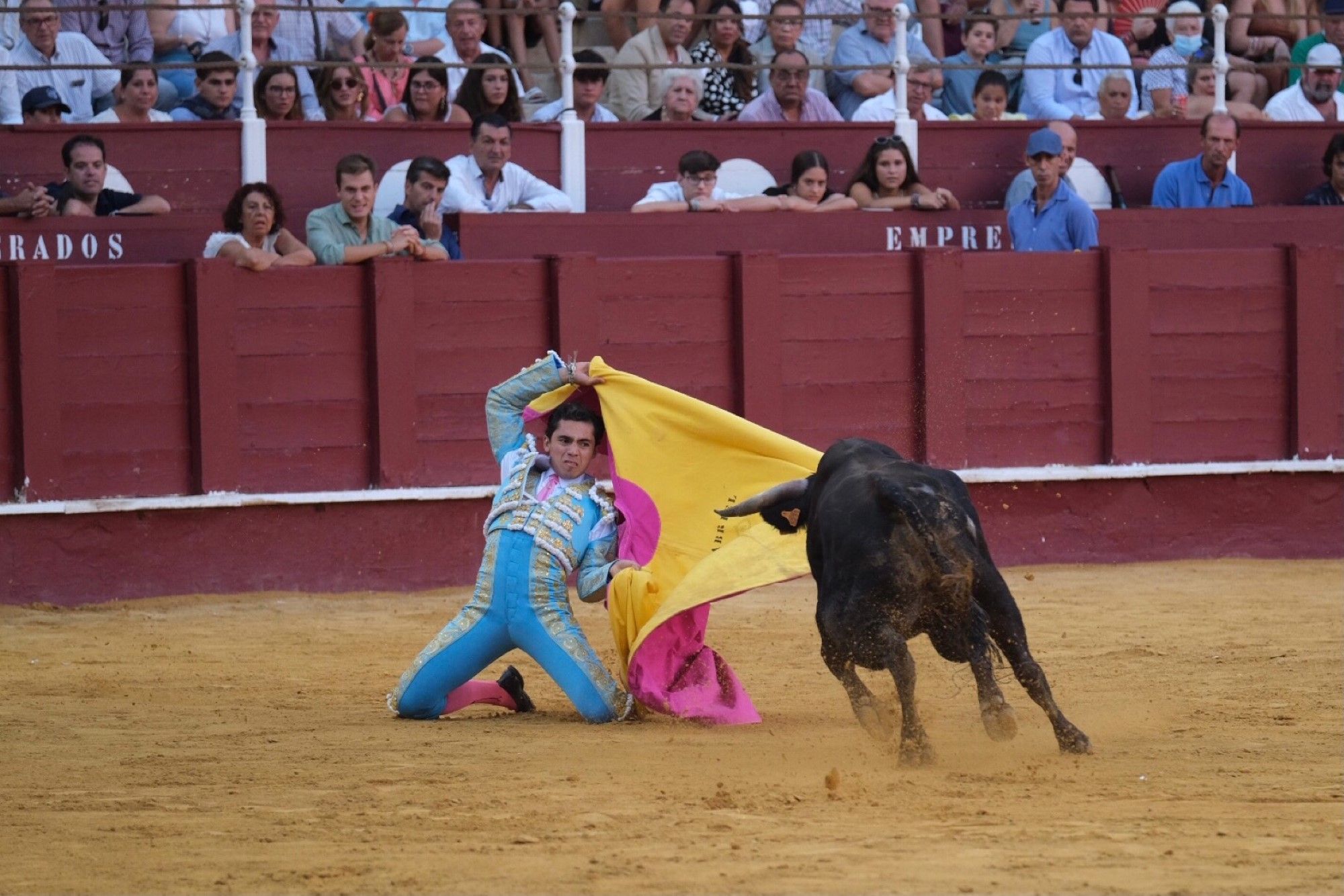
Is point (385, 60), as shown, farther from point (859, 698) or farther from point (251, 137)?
point (859, 698)

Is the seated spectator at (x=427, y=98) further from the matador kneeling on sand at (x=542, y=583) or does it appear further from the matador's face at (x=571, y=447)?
the matador's face at (x=571, y=447)

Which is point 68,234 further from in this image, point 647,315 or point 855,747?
point 855,747

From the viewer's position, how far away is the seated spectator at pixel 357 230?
759cm

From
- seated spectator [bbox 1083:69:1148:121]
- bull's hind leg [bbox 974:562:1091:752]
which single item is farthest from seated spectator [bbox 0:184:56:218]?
seated spectator [bbox 1083:69:1148:121]

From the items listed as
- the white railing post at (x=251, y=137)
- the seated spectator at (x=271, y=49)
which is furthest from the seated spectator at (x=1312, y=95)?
the white railing post at (x=251, y=137)

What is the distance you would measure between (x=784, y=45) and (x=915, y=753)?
562 cm

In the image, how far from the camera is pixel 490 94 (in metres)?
8.51

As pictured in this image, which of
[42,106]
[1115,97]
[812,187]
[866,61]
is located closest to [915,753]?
[812,187]

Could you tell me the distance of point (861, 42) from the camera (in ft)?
31.1

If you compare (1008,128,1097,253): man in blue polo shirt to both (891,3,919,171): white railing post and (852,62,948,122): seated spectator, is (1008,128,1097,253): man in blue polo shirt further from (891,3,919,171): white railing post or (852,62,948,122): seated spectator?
(852,62,948,122): seated spectator

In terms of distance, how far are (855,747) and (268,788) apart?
140 centimetres

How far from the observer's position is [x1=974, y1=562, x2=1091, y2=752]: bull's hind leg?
4.23m

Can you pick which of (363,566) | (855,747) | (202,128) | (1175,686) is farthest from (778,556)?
(202,128)

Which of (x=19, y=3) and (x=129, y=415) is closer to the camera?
(x=129, y=415)
